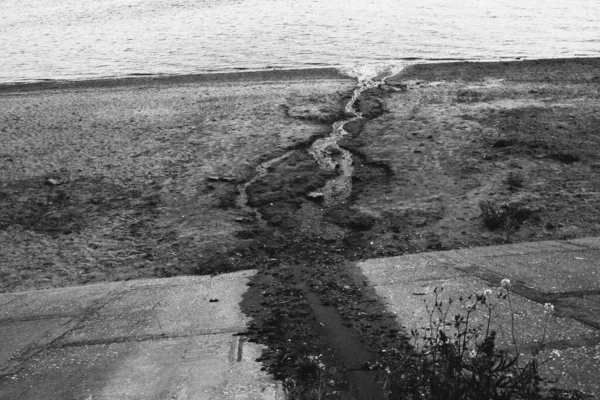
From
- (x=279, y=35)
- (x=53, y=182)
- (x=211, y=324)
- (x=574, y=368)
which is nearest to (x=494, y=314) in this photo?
(x=574, y=368)

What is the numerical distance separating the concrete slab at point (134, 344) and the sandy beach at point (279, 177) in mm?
443

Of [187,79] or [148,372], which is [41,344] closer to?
[148,372]

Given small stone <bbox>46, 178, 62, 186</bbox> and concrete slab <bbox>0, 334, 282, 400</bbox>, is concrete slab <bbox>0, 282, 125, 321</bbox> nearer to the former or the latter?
concrete slab <bbox>0, 334, 282, 400</bbox>

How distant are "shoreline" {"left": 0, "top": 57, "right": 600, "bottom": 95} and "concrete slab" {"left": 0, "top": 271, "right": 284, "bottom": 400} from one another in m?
6.65

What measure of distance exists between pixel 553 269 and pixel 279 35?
12983 millimetres

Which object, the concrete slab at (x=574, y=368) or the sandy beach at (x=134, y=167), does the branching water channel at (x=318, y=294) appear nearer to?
the sandy beach at (x=134, y=167)

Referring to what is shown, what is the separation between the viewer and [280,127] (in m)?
6.95

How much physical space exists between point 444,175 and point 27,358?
344cm

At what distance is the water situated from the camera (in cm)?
1235

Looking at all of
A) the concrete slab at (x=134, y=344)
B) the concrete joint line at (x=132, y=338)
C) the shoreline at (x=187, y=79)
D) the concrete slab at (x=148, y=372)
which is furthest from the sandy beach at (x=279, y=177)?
the shoreline at (x=187, y=79)

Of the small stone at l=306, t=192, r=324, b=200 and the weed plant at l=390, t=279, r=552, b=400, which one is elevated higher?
the weed plant at l=390, t=279, r=552, b=400

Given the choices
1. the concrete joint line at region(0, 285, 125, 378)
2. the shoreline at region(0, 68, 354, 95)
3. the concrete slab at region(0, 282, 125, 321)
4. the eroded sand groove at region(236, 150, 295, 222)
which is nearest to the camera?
the concrete joint line at region(0, 285, 125, 378)

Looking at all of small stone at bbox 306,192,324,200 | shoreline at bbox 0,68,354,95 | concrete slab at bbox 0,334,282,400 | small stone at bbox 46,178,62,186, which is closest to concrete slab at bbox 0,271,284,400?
concrete slab at bbox 0,334,282,400

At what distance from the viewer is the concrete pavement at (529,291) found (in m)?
2.67
